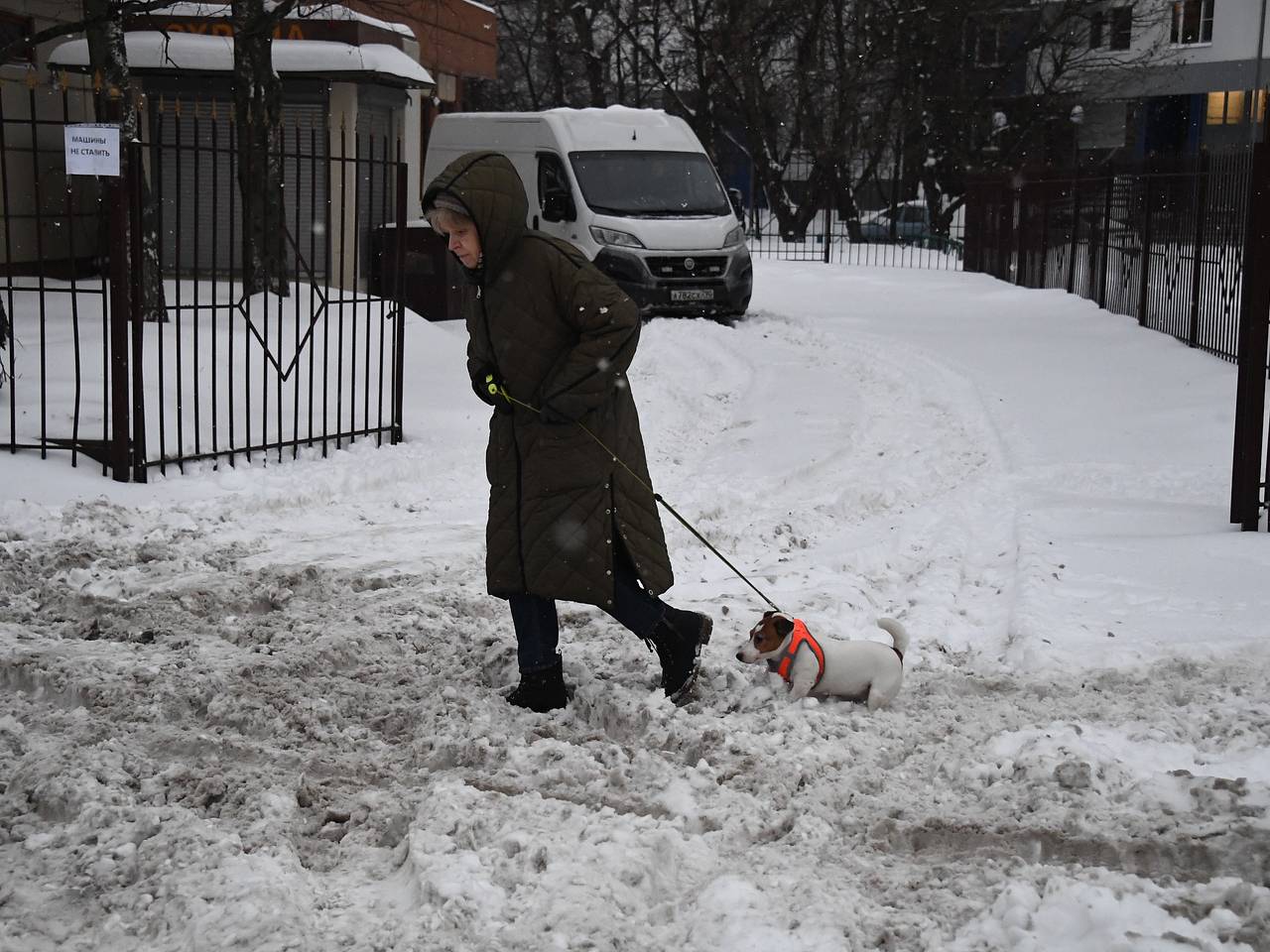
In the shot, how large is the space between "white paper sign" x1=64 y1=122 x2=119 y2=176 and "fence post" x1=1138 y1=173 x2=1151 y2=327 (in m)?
12.0

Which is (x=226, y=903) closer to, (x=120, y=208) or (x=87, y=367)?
(x=120, y=208)

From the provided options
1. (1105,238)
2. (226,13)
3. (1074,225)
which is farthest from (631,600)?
(226,13)

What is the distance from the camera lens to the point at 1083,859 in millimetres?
3979

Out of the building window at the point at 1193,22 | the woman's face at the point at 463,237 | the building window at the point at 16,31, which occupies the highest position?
the building window at the point at 1193,22

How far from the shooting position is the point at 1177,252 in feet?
50.3

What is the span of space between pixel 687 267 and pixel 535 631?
1300 centimetres

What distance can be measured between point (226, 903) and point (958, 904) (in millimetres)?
1858

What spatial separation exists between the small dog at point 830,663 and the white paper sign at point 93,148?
5.23m

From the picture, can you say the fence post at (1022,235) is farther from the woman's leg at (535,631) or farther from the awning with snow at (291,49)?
the woman's leg at (535,631)

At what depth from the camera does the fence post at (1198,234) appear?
1441 cm

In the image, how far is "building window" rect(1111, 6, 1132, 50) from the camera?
44.3 metres

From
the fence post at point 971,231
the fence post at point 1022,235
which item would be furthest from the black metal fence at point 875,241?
the fence post at point 1022,235

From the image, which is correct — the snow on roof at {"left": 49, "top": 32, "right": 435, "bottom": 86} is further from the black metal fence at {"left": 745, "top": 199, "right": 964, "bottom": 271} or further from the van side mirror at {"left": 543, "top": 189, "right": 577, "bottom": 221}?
the black metal fence at {"left": 745, "top": 199, "right": 964, "bottom": 271}

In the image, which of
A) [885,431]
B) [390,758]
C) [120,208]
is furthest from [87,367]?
[390,758]
